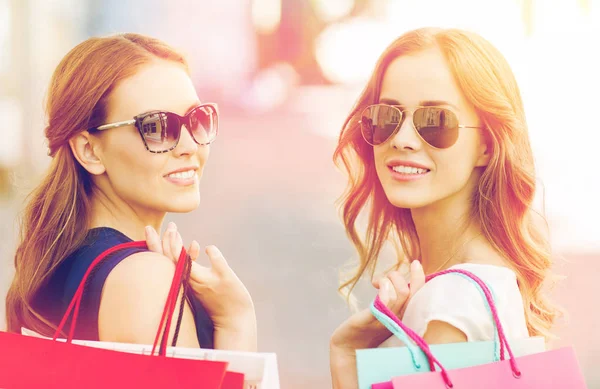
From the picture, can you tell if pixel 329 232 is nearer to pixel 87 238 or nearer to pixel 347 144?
pixel 347 144

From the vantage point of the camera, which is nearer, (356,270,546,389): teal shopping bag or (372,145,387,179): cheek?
(356,270,546,389): teal shopping bag

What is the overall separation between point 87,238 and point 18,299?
0.30 meters

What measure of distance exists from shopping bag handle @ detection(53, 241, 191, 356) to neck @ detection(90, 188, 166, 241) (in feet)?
0.28

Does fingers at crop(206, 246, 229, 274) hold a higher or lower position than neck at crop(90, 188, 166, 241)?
lower

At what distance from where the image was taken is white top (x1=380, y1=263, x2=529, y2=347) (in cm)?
167

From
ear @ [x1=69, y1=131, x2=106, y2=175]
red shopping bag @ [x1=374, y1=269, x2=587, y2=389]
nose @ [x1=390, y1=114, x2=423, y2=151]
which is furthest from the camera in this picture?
ear @ [x1=69, y1=131, x2=106, y2=175]

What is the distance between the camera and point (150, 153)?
6.10 ft

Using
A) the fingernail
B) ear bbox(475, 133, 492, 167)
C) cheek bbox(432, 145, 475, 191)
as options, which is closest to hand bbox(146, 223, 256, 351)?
the fingernail

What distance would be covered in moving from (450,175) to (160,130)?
0.76 metres

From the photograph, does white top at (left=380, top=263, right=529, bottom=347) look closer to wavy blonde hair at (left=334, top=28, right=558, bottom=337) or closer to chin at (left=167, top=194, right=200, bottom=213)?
wavy blonde hair at (left=334, top=28, right=558, bottom=337)

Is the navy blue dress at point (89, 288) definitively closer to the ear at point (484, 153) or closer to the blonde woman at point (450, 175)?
the blonde woman at point (450, 175)

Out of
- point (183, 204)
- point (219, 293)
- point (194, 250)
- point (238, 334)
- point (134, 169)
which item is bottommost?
point (238, 334)

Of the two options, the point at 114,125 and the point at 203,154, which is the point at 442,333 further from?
the point at 114,125

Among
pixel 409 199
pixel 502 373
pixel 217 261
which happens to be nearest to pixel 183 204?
pixel 217 261
